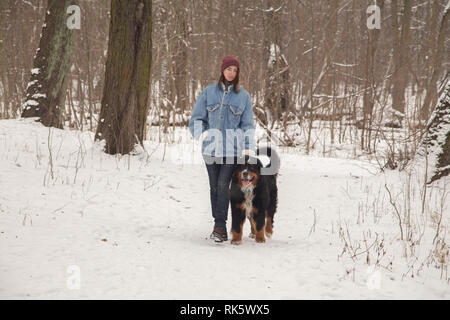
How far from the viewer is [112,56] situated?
644 cm

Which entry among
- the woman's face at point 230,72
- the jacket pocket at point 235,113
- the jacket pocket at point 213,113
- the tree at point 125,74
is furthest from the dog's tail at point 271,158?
the tree at point 125,74

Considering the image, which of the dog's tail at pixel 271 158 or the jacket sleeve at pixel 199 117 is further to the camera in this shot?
the dog's tail at pixel 271 158

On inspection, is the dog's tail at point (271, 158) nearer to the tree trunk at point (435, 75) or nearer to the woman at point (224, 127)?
the woman at point (224, 127)

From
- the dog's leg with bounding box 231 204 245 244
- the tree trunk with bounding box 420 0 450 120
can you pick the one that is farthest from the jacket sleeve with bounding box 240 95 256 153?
the tree trunk with bounding box 420 0 450 120

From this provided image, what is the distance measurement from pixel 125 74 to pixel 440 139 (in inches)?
212

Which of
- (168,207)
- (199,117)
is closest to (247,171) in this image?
(199,117)

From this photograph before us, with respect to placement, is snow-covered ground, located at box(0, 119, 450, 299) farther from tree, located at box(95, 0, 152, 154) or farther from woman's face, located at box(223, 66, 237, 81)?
woman's face, located at box(223, 66, 237, 81)

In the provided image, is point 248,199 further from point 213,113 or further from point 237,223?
point 213,113

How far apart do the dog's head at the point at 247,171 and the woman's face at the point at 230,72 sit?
0.91 m

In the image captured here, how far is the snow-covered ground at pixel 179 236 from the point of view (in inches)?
115

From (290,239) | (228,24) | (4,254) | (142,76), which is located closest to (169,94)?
(228,24)

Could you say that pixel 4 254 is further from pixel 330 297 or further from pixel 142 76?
pixel 142 76

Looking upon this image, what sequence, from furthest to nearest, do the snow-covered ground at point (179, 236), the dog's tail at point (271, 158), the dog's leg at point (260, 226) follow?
the dog's tail at point (271, 158)
the dog's leg at point (260, 226)
the snow-covered ground at point (179, 236)

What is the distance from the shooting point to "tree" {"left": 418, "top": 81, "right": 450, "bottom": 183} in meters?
5.70
